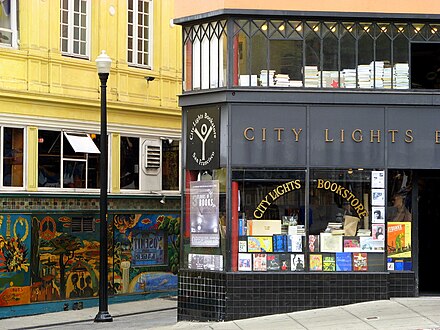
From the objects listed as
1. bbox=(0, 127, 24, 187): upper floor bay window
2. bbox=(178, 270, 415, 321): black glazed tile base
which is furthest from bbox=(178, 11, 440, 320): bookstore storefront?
bbox=(0, 127, 24, 187): upper floor bay window

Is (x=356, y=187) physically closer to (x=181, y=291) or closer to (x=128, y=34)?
(x=181, y=291)

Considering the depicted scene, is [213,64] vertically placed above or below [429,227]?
above

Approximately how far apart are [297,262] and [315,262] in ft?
1.01

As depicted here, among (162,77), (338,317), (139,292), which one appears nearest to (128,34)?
(162,77)

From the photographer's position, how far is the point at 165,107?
2466 cm

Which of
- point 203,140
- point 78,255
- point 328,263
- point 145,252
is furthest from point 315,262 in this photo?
point 145,252

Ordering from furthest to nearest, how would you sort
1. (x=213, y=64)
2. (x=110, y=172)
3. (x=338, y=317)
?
(x=110, y=172), (x=213, y=64), (x=338, y=317)

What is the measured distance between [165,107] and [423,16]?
9225 millimetres

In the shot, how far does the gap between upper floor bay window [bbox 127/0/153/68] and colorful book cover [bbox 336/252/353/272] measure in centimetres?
949

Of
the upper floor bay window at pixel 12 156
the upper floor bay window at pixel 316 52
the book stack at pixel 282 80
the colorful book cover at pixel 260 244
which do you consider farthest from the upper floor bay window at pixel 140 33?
the colorful book cover at pixel 260 244

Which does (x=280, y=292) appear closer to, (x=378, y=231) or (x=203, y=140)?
(x=378, y=231)

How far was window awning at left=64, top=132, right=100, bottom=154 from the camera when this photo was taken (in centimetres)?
2216

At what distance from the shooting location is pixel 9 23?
21.3 m

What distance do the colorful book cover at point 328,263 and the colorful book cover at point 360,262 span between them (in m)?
0.36
